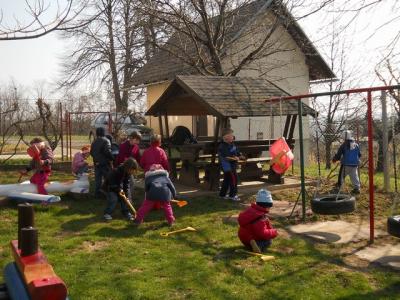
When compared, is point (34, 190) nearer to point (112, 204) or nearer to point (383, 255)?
point (112, 204)

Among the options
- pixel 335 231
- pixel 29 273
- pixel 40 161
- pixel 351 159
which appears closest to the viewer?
pixel 29 273

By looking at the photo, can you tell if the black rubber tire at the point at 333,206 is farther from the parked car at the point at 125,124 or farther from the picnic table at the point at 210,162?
the parked car at the point at 125,124

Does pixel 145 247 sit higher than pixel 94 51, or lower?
lower

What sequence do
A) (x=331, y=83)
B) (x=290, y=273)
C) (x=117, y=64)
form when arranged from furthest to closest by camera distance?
(x=117, y=64), (x=331, y=83), (x=290, y=273)

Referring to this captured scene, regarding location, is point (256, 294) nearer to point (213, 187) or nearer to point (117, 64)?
point (213, 187)

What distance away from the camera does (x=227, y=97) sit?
11.1 m

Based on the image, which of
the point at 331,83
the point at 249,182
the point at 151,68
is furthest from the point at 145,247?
the point at 331,83

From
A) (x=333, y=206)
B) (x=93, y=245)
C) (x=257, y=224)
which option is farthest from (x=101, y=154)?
(x=333, y=206)

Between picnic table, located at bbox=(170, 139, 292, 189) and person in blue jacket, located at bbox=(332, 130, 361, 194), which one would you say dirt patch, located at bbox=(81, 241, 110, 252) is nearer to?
picnic table, located at bbox=(170, 139, 292, 189)

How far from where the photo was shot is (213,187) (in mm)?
11211

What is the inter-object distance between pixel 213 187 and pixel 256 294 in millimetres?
6118

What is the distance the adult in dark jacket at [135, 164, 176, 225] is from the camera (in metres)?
7.96

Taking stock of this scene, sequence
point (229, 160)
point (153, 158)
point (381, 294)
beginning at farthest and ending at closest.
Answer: point (229, 160)
point (153, 158)
point (381, 294)

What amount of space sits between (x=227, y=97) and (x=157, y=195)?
3922 mm
